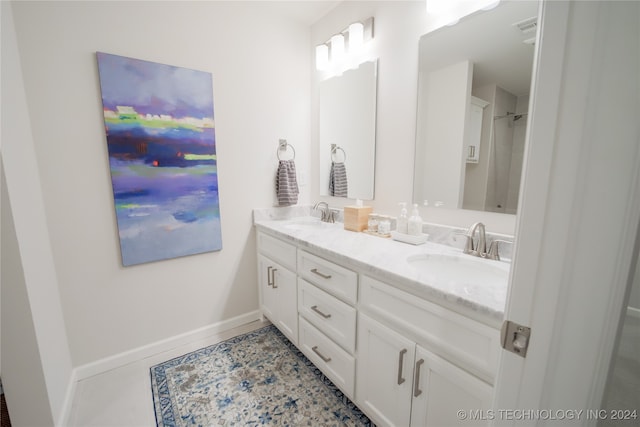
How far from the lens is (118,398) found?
143cm

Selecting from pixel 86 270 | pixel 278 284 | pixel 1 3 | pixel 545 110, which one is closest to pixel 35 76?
pixel 1 3

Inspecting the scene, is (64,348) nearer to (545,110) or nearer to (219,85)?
(219,85)

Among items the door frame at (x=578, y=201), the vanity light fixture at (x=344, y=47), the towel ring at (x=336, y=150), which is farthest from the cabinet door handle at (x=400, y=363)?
the vanity light fixture at (x=344, y=47)

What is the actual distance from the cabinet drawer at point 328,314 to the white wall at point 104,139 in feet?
2.49

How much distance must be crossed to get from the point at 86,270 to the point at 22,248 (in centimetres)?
54

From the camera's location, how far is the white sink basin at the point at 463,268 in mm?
1047

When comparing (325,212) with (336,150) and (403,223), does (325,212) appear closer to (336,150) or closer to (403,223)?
(336,150)

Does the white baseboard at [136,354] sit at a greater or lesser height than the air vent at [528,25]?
lesser

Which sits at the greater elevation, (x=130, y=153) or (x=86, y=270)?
(x=130, y=153)

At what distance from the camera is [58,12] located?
1298mm

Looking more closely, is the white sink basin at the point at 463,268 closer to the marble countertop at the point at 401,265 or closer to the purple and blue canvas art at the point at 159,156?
the marble countertop at the point at 401,265

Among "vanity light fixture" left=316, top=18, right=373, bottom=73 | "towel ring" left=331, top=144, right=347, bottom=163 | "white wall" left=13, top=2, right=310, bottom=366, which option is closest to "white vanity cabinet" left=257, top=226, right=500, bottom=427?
"white wall" left=13, top=2, right=310, bottom=366

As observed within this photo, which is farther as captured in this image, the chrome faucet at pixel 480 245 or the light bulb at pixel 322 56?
the light bulb at pixel 322 56

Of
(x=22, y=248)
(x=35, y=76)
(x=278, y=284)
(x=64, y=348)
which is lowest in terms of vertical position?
(x=64, y=348)
